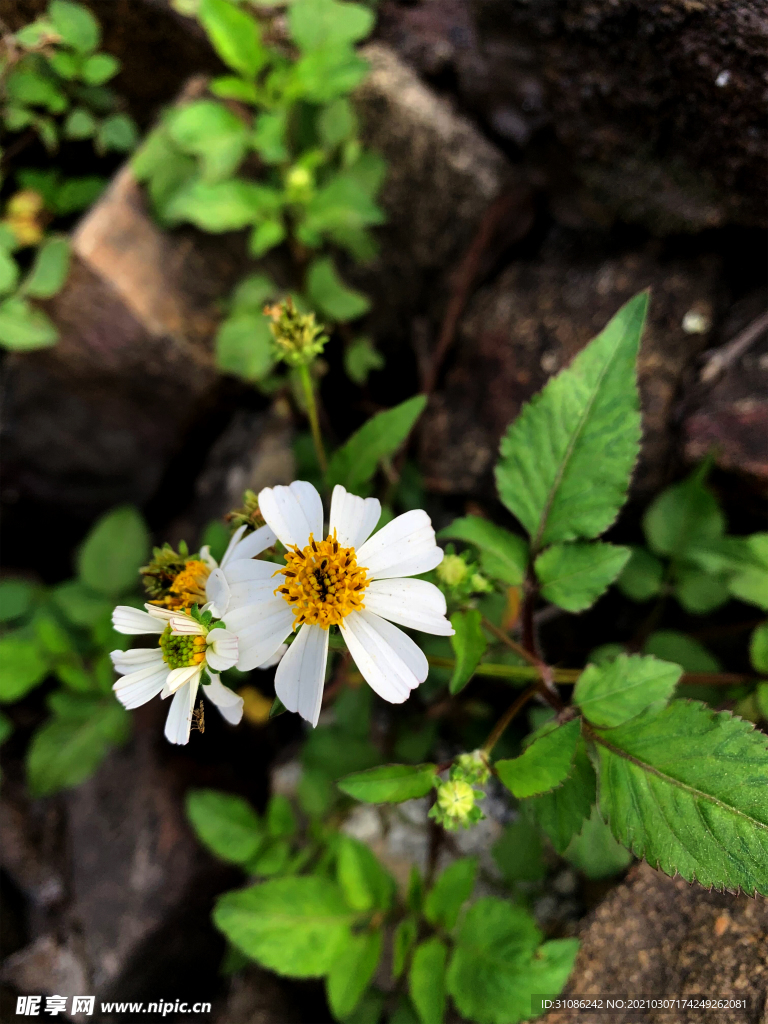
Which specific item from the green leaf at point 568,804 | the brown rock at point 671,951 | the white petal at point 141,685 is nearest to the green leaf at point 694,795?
the green leaf at point 568,804

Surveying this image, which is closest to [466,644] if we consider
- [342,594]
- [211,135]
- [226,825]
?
[342,594]

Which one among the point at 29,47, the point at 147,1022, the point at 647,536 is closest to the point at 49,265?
the point at 29,47

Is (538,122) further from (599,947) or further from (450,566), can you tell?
(599,947)

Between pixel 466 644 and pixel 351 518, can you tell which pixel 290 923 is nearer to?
pixel 466 644

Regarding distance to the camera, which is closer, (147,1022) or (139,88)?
(147,1022)

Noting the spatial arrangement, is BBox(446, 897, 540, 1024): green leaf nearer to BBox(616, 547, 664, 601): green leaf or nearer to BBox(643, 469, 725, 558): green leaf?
BBox(616, 547, 664, 601): green leaf

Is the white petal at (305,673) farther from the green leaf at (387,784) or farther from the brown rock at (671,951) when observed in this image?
the brown rock at (671,951)
